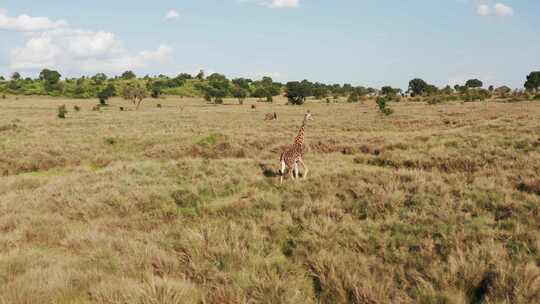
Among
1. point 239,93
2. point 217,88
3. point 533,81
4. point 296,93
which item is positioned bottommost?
point 239,93

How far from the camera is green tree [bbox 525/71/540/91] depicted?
329 ft

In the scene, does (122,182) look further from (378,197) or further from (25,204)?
(378,197)

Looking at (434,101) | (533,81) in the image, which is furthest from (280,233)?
(533,81)

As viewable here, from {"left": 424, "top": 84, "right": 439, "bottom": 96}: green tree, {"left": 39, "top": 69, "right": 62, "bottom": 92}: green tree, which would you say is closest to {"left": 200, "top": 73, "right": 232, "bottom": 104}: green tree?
{"left": 39, "top": 69, "right": 62, "bottom": 92}: green tree

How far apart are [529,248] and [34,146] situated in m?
22.4

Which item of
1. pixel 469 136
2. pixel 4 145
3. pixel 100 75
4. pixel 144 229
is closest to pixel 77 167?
pixel 4 145

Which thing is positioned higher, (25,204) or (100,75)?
(100,75)

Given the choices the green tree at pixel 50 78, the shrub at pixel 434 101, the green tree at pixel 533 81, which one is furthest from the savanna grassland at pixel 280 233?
the green tree at pixel 50 78

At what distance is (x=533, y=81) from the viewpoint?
331ft

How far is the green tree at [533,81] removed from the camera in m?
100

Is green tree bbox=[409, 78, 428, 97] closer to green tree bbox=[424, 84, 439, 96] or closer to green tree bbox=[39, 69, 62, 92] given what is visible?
green tree bbox=[424, 84, 439, 96]

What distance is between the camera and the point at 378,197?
361 inches

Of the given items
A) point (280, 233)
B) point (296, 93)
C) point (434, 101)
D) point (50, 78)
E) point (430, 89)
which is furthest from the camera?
point (50, 78)

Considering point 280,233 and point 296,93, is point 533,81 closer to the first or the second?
point 296,93
